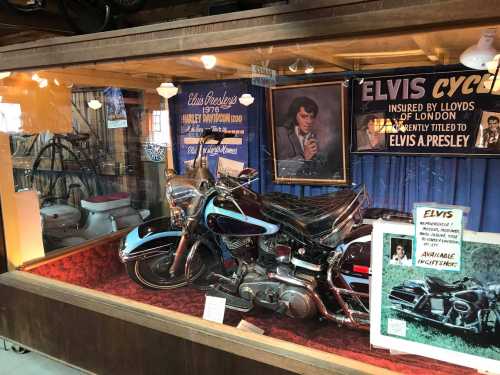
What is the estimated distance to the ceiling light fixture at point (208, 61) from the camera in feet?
5.68

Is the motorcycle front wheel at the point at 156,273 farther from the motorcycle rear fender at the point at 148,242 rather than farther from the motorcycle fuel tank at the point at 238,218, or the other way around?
the motorcycle fuel tank at the point at 238,218

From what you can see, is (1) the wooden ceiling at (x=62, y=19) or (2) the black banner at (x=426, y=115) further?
(1) the wooden ceiling at (x=62, y=19)

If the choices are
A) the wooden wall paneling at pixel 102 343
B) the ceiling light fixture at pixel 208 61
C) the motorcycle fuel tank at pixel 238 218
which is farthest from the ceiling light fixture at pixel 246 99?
the wooden wall paneling at pixel 102 343

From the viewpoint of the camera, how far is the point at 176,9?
2.85 meters

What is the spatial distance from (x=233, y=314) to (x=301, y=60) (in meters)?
1.27

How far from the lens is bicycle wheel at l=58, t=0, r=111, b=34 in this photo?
8.80 feet

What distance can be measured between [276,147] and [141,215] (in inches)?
47.5

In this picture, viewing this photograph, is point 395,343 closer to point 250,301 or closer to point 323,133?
point 250,301

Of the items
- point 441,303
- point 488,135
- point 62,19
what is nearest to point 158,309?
point 441,303

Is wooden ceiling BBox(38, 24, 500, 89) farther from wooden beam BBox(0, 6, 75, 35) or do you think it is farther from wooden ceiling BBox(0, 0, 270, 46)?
wooden beam BBox(0, 6, 75, 35)

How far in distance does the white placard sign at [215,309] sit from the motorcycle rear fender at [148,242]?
0.56m

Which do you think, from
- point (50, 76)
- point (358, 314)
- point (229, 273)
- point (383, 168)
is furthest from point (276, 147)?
point (50, 76)

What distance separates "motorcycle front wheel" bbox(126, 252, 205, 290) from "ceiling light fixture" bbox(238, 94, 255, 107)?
1.03 m

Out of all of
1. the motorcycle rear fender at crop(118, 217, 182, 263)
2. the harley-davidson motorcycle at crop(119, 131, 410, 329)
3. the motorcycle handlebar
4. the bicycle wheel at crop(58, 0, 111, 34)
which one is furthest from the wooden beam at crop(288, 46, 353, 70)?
the bicycle wheel at crop(58, 0, 111, 34)
